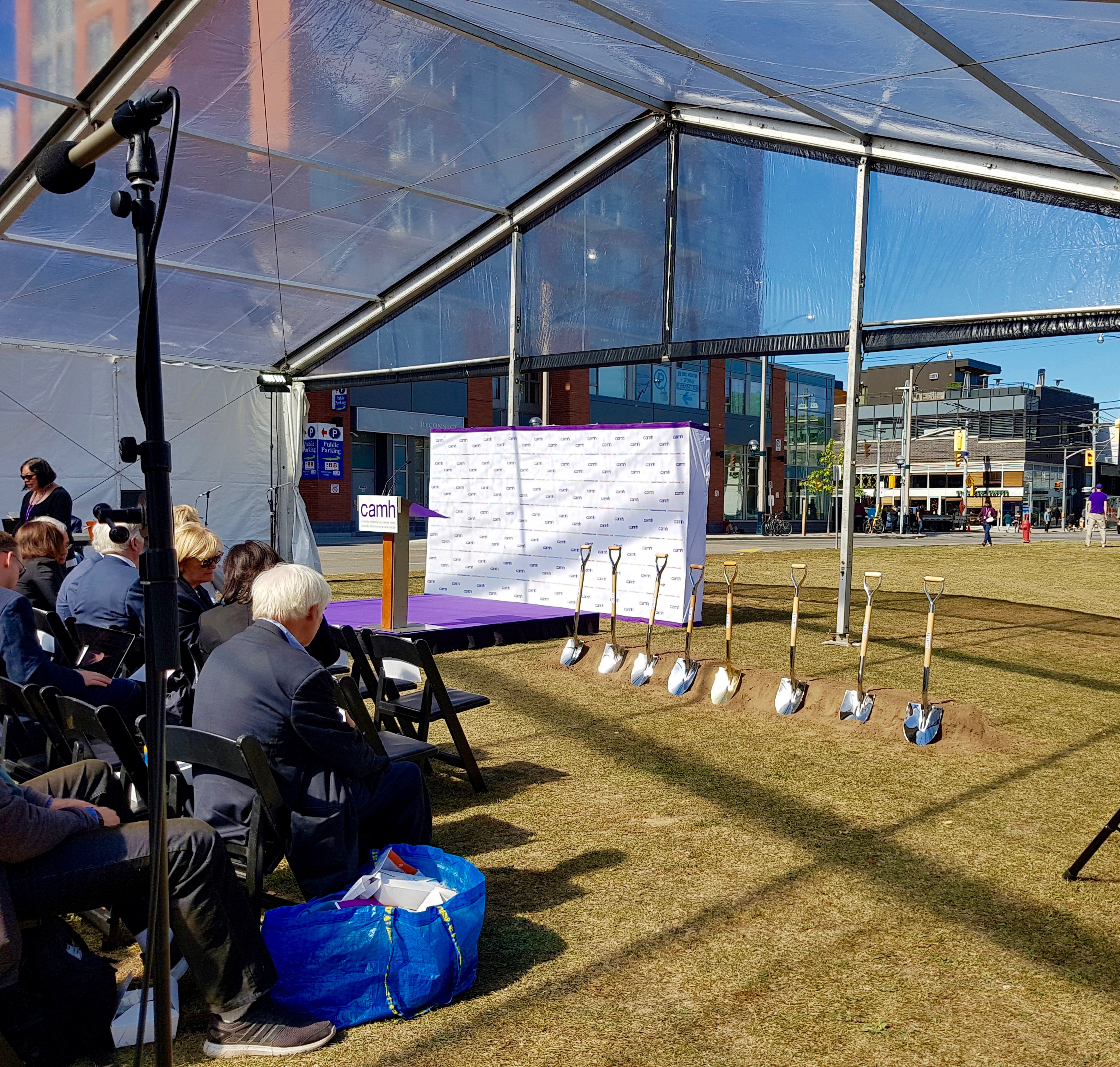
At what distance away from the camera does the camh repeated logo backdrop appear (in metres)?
10.0

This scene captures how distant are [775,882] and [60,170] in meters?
3.30

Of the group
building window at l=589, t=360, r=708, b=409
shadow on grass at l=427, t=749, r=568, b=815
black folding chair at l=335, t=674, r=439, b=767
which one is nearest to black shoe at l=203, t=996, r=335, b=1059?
black folding chair at l=335, t=674, r=439, b=767

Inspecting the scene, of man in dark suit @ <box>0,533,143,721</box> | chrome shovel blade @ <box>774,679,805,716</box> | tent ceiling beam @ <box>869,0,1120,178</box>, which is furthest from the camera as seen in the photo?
chrome shovel blade @ <box>774,679,805,716</box>

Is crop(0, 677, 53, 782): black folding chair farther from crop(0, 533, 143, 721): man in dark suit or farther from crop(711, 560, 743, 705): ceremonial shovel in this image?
crop(711, 560, 743, 705): ceremonial shovel

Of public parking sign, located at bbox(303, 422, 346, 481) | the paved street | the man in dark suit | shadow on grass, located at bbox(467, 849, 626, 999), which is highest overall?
public parking sign, located at bbox(303, 422, 346, 481)

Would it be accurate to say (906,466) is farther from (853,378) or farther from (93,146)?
(93,146)

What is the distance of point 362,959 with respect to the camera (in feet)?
8.98

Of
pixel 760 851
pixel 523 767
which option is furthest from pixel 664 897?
pixel 523 767

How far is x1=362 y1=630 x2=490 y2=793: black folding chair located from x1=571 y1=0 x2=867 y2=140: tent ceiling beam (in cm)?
490

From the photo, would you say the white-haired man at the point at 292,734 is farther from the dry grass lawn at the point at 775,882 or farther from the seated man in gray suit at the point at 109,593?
the seated man in gray suit at the point at 109,593

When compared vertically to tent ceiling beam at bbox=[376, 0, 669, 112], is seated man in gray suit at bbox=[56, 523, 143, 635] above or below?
below

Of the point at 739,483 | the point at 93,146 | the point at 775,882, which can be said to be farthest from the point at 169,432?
the point at 739,483

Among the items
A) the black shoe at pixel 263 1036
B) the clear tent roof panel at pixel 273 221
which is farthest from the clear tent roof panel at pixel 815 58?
the black shoe at pixel 263 1036

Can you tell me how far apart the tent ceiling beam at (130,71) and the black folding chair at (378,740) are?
14.8ft
